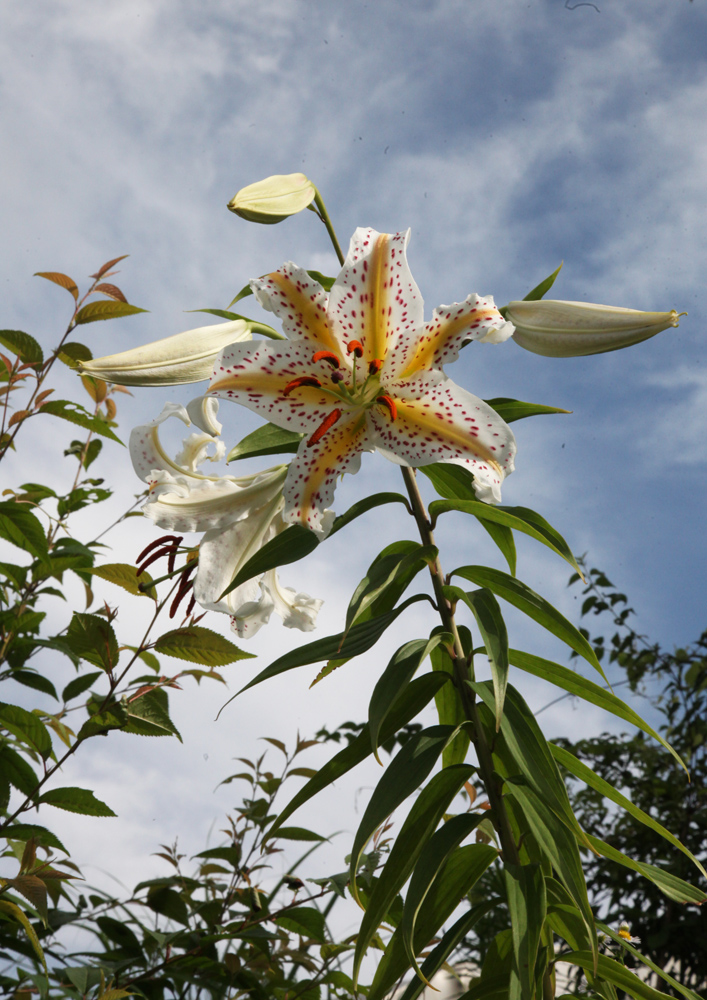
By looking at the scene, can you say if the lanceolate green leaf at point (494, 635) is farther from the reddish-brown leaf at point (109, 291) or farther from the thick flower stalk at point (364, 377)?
the reddish-brown leaf at point (109, 291)

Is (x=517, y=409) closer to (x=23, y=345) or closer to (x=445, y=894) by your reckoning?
(x=445, y=894)

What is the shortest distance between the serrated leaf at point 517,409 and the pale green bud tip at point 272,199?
321mm

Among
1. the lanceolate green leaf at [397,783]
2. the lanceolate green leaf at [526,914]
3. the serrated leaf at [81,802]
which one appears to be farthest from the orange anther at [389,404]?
the serrated leaf at [81,802]

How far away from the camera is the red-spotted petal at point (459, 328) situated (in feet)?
2.86

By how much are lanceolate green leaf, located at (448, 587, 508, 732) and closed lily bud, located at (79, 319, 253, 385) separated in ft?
1.27

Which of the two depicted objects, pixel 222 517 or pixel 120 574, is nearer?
pixel 222 517

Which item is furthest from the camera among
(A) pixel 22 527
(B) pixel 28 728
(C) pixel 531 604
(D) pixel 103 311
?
(D) pixel 103 311

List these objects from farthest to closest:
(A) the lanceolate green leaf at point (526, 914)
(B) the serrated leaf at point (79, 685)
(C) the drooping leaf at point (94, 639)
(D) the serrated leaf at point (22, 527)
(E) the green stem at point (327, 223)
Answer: (B) the serrated leaf at point (79, 685), (D) the serrated leaf at point (22, 527), (C) the drooping leaf at point (94, 639), (E) the green stem at point (327, 223), (A) the lanceolate green leaf at point (526, 914)

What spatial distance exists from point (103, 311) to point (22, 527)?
0.42 m

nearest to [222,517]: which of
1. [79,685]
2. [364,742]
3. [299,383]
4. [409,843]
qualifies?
[299,383]

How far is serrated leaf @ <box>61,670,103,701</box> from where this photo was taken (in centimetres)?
151

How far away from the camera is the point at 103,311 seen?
1.52 metres

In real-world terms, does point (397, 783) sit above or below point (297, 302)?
below

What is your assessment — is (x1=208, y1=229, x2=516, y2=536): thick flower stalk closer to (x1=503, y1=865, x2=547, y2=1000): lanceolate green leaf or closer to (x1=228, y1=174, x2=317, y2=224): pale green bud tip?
(x1=228, y1=174, x2=317, y2=224): pale green bud tip
